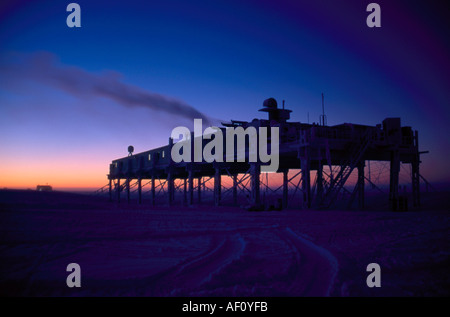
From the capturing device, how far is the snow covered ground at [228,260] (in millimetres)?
5434

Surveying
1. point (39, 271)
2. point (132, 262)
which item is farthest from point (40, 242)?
point (132, 262)

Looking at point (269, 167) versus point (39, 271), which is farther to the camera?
point (269, 167)

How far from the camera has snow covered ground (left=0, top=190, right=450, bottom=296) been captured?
5.43 m

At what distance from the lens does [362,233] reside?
10.8m

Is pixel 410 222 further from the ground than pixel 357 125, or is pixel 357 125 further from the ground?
pixel 357 125

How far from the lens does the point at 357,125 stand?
89.7ft

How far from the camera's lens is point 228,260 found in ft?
23.9

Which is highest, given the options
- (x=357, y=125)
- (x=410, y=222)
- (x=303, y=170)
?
(x=357, y=125)

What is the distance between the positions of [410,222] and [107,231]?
1241 centimetres
